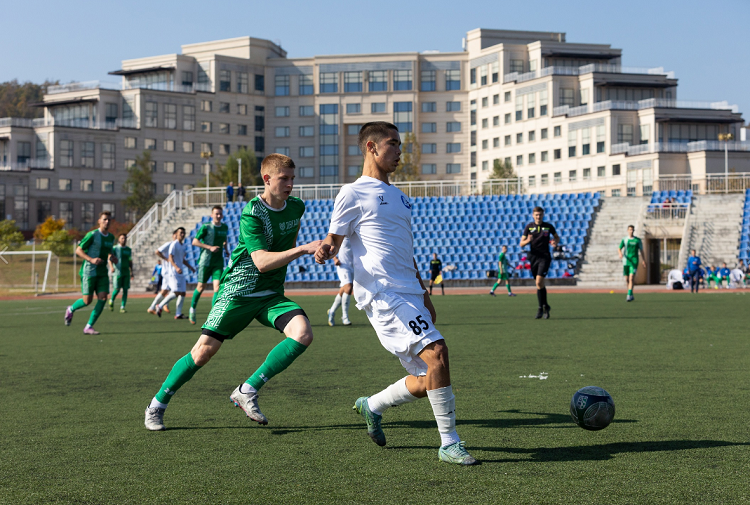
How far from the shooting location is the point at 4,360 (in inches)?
404

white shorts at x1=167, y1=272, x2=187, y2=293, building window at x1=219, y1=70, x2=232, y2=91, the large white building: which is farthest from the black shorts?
building window at x1=219, y1=70, x2=232, y2=91

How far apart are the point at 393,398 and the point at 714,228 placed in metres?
36.4

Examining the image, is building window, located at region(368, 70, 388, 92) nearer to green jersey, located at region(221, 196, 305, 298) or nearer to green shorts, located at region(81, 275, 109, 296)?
green shorts, located at region(81, 275, 109, 296)

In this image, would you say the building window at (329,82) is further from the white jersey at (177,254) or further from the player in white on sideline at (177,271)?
the player in white on sideline at (177,271)

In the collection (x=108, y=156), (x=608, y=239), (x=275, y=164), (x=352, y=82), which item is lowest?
(x=275, y=164)

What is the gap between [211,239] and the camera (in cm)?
1513

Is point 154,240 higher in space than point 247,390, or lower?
higher

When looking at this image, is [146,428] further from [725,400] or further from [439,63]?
[439,63]

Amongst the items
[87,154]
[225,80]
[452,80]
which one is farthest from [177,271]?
[452,80]

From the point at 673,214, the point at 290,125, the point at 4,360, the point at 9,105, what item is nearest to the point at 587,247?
the point at 673,214

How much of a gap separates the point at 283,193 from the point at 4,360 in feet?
21.1

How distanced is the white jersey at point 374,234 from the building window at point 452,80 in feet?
293

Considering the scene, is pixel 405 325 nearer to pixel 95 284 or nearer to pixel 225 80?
pixel 95 284

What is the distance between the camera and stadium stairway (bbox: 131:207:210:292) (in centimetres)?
3849
